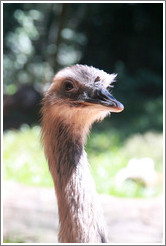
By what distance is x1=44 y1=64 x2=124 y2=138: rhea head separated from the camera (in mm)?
1058

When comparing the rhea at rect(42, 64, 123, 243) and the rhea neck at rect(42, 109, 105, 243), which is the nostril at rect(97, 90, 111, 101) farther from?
the rhea neck at rect(42, 109, 105, 243)

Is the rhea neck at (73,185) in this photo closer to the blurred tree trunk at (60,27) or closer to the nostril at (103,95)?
the nostril at (103,95)

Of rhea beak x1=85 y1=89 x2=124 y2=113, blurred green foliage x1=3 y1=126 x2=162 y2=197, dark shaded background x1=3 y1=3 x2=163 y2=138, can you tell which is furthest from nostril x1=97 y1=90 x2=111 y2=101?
blurred green foliage x1=3 y1=126 x2=162 y2=197

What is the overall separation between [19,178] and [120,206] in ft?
2.49

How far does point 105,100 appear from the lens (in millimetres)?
1040

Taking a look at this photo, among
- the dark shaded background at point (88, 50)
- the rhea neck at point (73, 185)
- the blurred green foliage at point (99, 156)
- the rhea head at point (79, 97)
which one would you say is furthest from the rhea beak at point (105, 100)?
the blurred green foliage at point (99, 156)

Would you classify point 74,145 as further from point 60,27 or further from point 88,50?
point 60,27

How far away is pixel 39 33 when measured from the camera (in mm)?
2646

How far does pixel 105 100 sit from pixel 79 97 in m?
0.08

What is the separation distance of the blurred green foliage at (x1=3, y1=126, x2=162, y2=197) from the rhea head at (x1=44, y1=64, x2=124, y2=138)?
3.53ft

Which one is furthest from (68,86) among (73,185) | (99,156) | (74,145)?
(99,156)

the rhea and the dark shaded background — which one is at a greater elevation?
the dark shaded background

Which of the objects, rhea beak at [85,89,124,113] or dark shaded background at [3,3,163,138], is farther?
dark shaded background at [3,3,163,138]

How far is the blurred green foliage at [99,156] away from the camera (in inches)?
98.7
